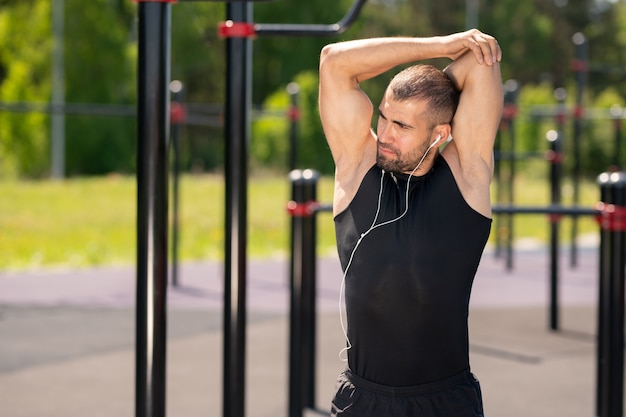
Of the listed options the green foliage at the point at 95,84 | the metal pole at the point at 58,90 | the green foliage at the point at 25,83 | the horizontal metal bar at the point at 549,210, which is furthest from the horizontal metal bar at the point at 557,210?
the green foliage at the point at 95,84

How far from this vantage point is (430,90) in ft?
6.79

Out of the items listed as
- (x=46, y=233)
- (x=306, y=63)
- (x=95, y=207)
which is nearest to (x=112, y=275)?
(x=46, y=233)

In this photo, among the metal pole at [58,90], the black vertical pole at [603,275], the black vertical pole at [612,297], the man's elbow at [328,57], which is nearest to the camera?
the man's elbow at [328,57]

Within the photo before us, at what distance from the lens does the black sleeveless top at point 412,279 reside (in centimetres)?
204

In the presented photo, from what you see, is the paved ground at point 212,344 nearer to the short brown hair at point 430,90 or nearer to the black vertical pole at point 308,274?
the black vertical pole at point 308,274

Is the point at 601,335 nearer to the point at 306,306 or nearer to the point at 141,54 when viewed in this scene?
the point at 306,306

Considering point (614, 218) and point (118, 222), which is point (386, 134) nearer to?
point (614, 218)

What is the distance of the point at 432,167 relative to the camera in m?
2.12

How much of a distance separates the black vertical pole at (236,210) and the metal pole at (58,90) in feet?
56.3

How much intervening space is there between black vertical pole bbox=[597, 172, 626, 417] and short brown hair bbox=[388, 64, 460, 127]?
4.77ft

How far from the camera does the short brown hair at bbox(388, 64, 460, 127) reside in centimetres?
205

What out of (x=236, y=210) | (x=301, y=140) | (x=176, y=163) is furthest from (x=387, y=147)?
(x=301, y=140)

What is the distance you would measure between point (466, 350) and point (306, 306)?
1730 millimetres

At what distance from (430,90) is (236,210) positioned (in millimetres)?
754
